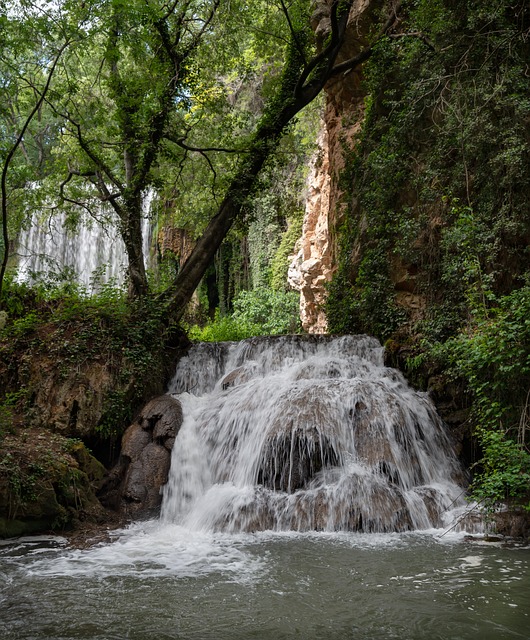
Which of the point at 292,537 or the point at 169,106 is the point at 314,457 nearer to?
the point at 292,537

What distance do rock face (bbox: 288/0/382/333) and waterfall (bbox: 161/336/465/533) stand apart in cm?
528

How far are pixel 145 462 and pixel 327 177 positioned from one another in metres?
12.6

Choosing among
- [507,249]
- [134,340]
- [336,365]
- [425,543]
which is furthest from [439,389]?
[134,340]

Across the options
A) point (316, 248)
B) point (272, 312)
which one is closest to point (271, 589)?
point (316, 248)

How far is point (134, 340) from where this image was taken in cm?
1002

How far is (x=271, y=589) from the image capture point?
448 centimetres

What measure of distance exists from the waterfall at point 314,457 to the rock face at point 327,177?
5.28m

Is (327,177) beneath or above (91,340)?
above

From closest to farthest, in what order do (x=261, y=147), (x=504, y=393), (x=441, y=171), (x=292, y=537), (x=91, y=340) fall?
(x=292, y=537) < (x=504, y=393) < (x=91, y=340) < (x=441, y=171) < (x=261, y=147)

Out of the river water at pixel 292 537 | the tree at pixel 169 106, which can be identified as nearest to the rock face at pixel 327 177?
the tree at pixel 169 106

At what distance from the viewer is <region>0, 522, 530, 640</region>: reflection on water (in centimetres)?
367

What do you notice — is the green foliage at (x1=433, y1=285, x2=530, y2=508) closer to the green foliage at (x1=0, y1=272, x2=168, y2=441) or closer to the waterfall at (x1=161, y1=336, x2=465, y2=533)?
the waterfall at (x1=161, y1=336, x2=465, y2=533)

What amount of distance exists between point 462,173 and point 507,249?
Result: 5.72ft

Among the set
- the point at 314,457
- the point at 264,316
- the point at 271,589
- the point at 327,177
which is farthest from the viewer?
the point at 264,316
